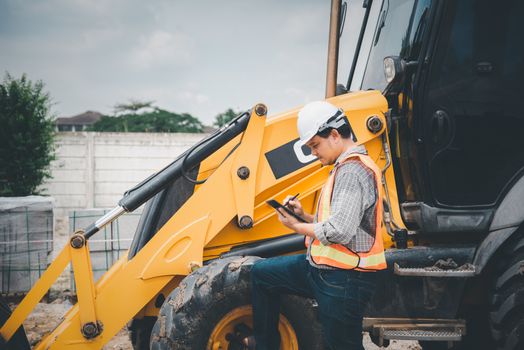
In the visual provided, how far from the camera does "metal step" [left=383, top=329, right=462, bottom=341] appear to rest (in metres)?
3.27

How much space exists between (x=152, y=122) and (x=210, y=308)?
35.6 meters

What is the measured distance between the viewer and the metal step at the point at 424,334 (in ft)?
10.7

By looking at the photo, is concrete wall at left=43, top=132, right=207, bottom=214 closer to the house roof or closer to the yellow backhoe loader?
the yellow backhoe loader

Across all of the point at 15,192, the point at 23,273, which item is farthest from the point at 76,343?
the point at 15,192

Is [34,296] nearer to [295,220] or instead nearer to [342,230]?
[295,220]

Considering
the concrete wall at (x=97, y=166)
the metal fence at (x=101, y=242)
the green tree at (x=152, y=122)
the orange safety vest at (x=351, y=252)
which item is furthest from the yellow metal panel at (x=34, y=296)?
the green tree at (x=152, y=122)

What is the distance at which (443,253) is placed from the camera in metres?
3.42

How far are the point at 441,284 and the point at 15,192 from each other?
1177cm

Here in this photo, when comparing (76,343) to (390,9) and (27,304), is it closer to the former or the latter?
(27,304)

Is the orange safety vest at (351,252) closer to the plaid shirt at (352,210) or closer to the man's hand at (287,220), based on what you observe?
the plaid shirt at (352,210)

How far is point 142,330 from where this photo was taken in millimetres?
3773

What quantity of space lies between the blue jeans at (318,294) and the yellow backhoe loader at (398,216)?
266mm

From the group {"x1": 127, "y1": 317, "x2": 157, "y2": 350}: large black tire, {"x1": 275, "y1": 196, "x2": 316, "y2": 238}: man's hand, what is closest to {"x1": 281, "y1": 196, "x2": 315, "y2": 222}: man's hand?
{"x1": 275, "y1": 196, "x2": 316, "y2": 238}: man's hand

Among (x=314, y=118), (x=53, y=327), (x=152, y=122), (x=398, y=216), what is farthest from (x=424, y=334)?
(x=152, y=122)
